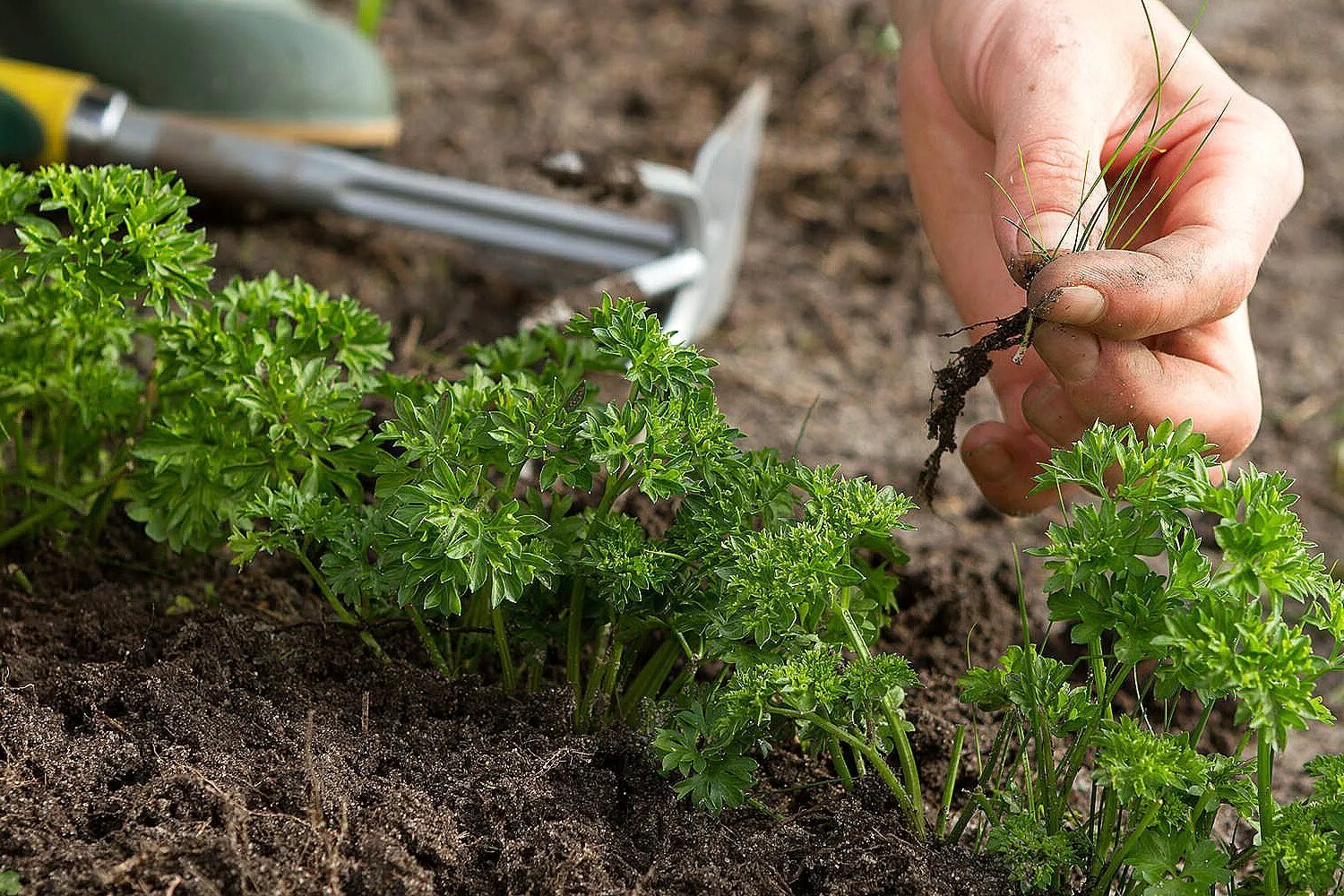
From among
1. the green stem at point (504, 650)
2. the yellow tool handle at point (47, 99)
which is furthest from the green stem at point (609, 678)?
the yellow tool handle at point (47, 99)

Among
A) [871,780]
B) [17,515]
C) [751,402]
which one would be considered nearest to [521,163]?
[751,402]

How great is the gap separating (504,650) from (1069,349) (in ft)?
2.49

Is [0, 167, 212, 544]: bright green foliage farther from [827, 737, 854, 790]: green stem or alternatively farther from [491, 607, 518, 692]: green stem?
[827, 737, 854, 790]: green stem

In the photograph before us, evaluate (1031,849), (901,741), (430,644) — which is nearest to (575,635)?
(430,644)

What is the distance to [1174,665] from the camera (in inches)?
49.1

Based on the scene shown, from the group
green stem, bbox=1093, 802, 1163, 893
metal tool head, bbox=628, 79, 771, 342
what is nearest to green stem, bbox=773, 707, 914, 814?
green stem, bbox=1093, 802, 1163, 893

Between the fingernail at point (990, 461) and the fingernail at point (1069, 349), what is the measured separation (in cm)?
28

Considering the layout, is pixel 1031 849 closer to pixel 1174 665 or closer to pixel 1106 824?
pixel 1106 824

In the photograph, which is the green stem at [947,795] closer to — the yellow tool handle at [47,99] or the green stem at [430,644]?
the green stem at [430,644]

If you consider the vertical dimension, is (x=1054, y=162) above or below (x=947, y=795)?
above

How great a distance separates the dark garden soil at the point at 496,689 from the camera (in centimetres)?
129

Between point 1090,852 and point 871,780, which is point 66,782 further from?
point 1090,852

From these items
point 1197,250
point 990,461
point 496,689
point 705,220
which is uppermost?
point 705,220

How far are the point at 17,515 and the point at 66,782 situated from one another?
0.72 meters
